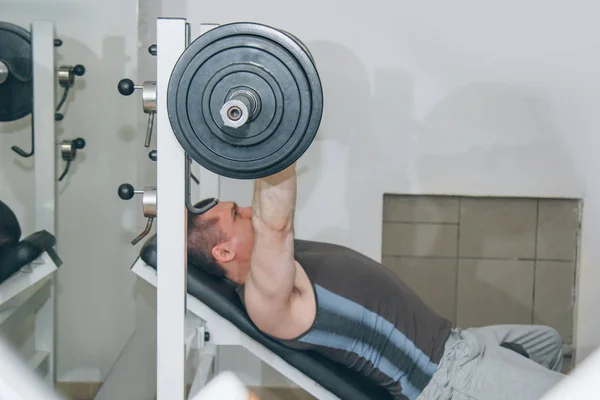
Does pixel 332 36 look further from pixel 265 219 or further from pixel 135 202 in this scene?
pixel 265 219

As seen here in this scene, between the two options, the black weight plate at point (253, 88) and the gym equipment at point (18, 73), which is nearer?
the black weight plate at point (253, 88)

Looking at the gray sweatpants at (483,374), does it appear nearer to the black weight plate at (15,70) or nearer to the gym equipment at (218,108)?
the gym equipment at (218,108)

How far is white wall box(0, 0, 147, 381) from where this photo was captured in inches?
88.9

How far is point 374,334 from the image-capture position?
1600mm

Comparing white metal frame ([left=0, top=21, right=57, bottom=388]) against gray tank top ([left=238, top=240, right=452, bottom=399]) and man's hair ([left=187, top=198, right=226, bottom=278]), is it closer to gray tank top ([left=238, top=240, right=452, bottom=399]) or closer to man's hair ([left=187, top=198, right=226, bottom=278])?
man's hair ([left=187, top=198, right=226, bottom=278])

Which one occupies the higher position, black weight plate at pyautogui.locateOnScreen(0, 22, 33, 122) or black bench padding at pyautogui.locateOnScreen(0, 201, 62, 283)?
black weight plate at pyautogui.locateOnScreen(0, 22, 33, 122)

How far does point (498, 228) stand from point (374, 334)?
3.05 feet

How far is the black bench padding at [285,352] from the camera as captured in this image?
5.10 ft

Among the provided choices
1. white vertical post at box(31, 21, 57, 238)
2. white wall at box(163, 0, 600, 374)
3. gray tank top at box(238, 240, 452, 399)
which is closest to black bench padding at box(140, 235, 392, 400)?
gray tank top at box(238, 240, 452, 399)

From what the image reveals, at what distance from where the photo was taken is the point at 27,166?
Result: 2303mm

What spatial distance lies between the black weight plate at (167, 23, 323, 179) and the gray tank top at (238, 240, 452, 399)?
1.70ft

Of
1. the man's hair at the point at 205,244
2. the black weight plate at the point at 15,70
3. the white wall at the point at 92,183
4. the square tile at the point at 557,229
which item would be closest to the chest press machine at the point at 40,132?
the black weight plate at the point at 15,70

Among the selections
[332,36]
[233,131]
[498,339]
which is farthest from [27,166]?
[498,339]

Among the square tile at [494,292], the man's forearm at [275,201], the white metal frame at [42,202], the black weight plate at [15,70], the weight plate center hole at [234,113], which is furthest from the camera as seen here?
the square tile at [494,292]
